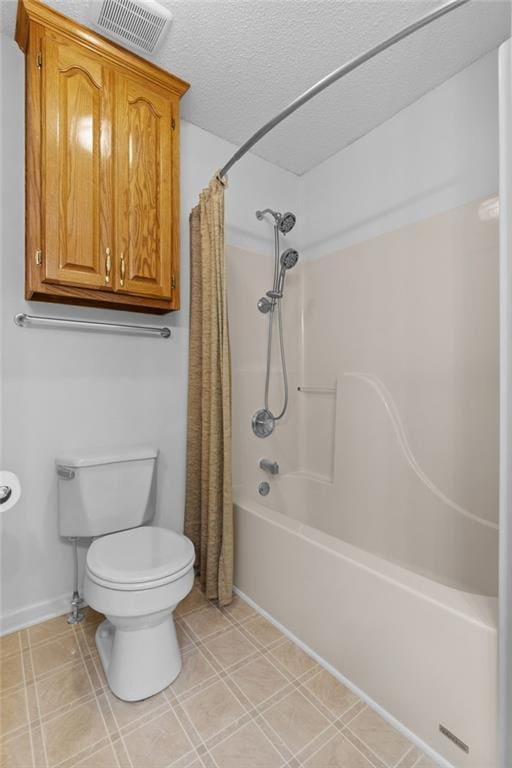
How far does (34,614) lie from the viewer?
1622 mm

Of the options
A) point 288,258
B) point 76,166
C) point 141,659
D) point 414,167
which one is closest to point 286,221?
point 288,258

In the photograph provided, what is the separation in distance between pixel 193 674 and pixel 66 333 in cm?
143

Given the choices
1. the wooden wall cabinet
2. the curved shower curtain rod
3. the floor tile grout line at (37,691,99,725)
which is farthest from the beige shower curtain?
the floor tile grout line at (37,691,99,725)

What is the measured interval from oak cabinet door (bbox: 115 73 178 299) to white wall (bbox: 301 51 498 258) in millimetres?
1033

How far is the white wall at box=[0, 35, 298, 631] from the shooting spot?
1.55 m

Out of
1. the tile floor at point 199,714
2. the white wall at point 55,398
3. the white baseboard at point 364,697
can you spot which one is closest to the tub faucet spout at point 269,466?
the white wall at point 55,398

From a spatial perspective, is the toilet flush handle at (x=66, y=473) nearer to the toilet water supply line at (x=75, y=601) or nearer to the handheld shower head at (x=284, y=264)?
the toilet water supply line at (x=75, y=601)

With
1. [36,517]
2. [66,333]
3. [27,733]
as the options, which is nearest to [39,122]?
[66,333]

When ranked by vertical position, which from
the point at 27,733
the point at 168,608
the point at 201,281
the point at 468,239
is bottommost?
the point at 27,733

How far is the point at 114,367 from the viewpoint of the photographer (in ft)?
5.92

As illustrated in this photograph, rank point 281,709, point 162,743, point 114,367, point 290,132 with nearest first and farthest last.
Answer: point 162,743 < point 281,709 < point 114,367 < point 290,132

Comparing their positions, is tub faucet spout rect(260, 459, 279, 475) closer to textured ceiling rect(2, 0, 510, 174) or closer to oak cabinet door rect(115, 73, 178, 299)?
oak cabinet door rect(115, 73, 178, 299)

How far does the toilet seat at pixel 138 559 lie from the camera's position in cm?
122

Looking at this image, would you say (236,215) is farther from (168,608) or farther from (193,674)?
(193,674)
